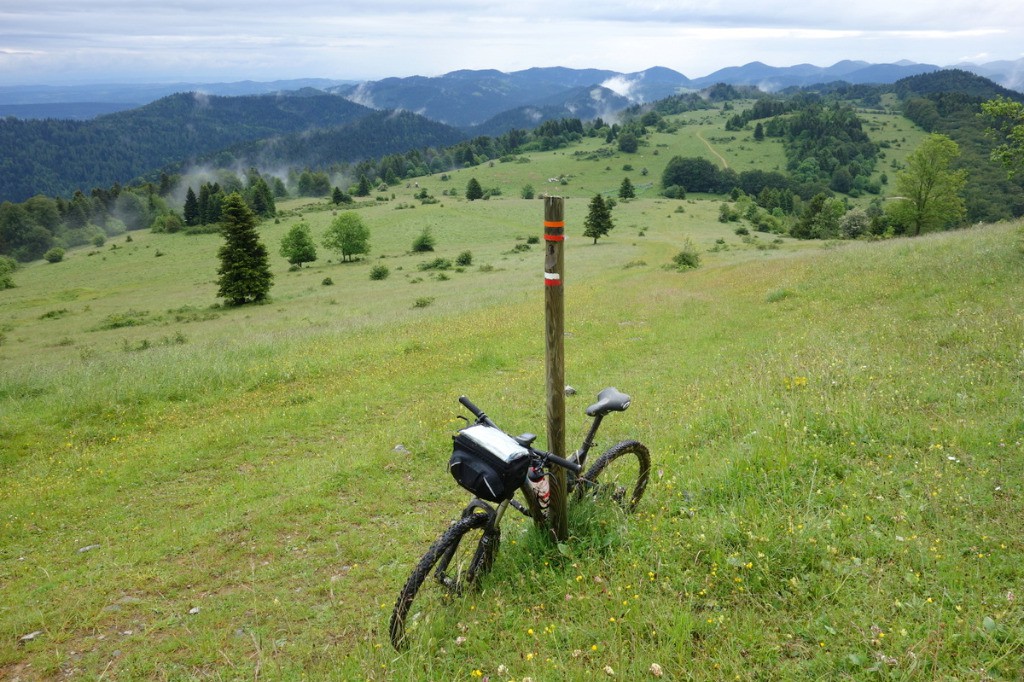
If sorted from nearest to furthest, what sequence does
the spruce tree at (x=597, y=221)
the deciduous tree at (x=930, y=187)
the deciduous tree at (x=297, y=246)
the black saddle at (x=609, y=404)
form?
the black saddle at (x=609, y=404) → the deciduous tree at (x=930, y=187) → the deciduous tree at (x=297, y=246) → the spruce tree at (x=597, y=221)

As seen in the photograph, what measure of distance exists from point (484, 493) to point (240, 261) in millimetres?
52318

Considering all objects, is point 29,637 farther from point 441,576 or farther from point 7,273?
point 7,273

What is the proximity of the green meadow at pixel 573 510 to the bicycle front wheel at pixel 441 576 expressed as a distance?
0.15 metres

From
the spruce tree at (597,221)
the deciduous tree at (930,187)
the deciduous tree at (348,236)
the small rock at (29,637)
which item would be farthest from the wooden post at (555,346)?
the deciduous tree at (348,236)

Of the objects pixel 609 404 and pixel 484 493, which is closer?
pixel 484 493

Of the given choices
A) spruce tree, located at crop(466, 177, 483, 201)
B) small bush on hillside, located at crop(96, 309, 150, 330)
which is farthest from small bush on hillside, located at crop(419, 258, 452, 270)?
spruce tree, located at crop(466, 177, 483, 201)

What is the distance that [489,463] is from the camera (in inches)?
177

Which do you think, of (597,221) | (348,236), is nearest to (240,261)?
(348,236)

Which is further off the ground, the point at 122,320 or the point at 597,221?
the point at 597,221

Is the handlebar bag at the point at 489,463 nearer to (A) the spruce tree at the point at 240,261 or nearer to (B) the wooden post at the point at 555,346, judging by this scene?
(B) the wooden post at the point at 555,346

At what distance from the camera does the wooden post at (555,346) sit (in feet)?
16.0

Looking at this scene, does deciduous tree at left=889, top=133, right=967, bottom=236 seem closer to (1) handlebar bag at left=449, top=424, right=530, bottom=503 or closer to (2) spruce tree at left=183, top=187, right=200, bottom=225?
(1) handlebar bag at left=449, top=424, right=530, bottom=503

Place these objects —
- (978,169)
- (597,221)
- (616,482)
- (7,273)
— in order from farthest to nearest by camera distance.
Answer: (978,169) → (7,273) → (597,221) → (616,482)

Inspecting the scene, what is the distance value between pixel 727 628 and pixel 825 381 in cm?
573
